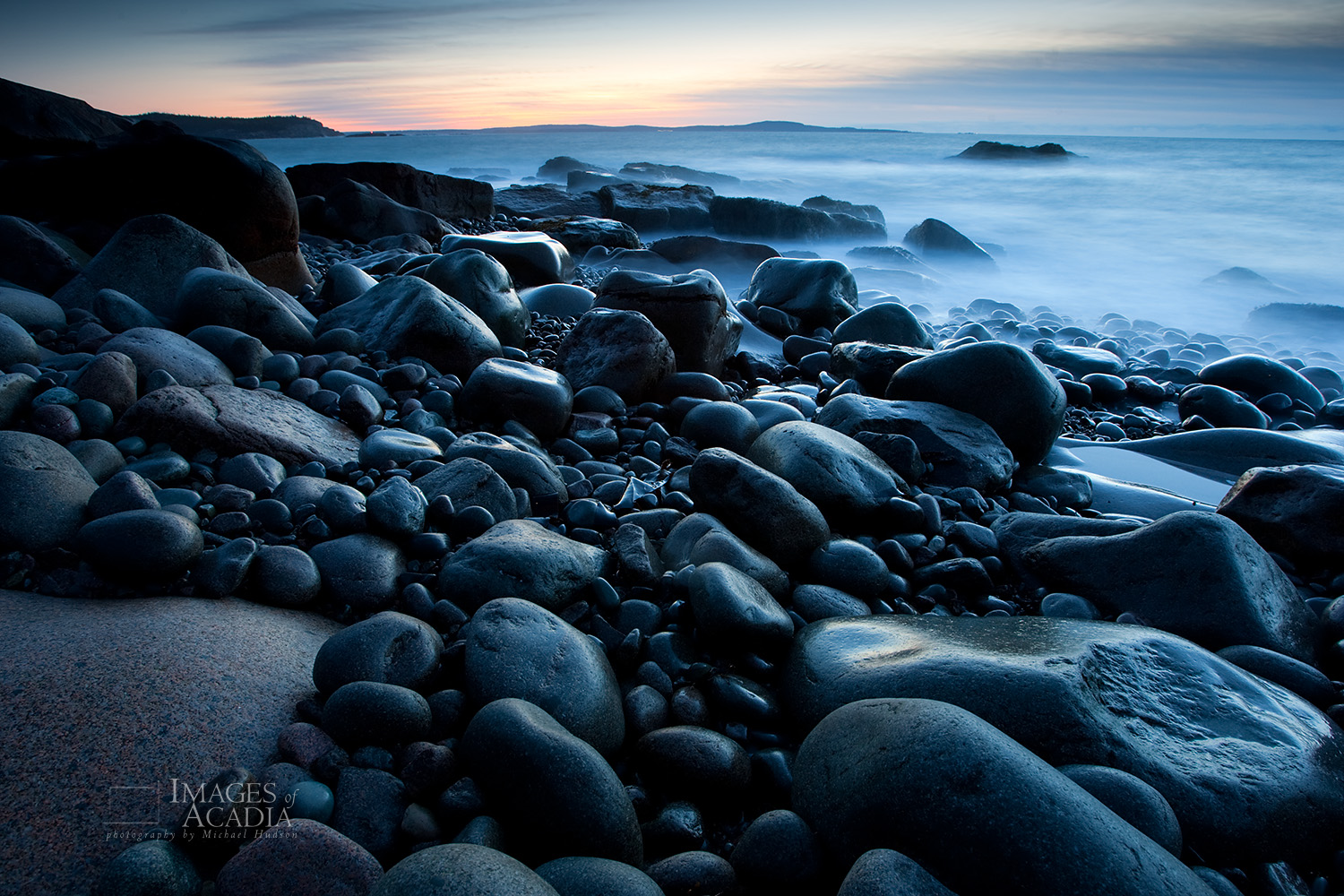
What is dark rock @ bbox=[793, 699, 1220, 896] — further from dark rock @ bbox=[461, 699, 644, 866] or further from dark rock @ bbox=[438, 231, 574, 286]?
dark rock @ bbox=[438, 231, 574, 286]

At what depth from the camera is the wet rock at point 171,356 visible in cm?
277

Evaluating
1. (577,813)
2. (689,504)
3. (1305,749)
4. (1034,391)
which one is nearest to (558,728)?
(577,813)

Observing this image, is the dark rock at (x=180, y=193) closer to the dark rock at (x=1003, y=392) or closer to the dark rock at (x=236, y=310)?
the dark rock at (x=236, y=310)

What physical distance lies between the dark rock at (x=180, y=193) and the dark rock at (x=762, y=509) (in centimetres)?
391

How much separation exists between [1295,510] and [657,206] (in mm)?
11193

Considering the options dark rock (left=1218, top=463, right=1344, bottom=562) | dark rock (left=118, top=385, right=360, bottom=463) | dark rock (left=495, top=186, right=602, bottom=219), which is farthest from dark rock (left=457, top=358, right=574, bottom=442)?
dark rock (left=495, top=186, right=602, bottom=219)

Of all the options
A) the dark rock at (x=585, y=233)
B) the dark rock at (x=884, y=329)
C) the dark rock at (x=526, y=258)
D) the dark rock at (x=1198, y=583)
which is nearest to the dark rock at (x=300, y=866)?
the dark rock at (x=1198, y=583)

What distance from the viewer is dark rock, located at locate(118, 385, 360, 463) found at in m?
2.41

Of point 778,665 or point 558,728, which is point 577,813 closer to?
point 558,728

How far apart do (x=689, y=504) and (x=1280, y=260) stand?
15778mm

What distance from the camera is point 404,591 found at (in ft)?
6.63

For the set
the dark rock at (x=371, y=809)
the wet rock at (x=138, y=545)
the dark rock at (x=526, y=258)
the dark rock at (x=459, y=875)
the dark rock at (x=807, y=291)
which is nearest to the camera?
the dark rock at (x=459, y=875)

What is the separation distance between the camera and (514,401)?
3.25m

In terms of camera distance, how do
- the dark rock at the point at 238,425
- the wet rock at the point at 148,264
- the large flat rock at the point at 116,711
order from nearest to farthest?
the large flat rock at the point at 116,711 < the dark rock at the point at 238,425 < the wet rock at the point at 148,264
